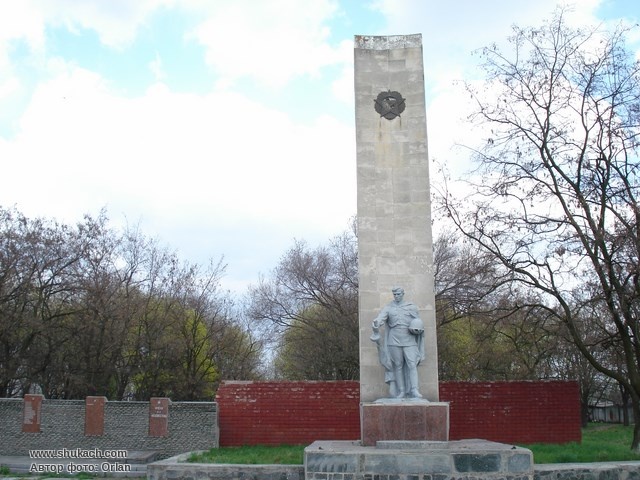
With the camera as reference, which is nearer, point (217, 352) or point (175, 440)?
point (175, 440)

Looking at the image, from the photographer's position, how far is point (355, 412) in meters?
16.0

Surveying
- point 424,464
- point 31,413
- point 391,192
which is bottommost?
point 424,464

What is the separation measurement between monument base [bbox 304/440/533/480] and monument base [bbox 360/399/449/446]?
2.14 feet

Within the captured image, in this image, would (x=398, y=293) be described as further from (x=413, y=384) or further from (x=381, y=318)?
(x=413, y=384)

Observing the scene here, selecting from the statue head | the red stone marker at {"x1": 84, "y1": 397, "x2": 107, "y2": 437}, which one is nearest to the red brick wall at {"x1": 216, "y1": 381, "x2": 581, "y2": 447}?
the red stone marker at {"x1": 84, "y1": 397, "x2": 107, "y2": 437}

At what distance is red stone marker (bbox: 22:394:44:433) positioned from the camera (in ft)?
54.6

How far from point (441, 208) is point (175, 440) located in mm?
8855

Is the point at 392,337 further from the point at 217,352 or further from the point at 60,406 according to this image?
the point at 217,352

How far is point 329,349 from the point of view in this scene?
26500mm

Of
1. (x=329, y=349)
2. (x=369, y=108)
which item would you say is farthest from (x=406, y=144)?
(x=329, y=349)

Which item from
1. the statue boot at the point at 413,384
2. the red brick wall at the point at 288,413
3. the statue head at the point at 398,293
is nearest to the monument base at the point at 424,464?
the statue boot at the point at 413,384

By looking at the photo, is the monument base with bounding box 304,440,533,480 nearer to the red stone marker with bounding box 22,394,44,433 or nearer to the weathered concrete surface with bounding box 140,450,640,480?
the weathered concrete surface with bounding box 140,450,640,480

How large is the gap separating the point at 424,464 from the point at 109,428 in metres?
10.3

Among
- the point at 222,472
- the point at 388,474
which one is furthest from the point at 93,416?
the point at 388,474
